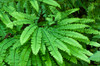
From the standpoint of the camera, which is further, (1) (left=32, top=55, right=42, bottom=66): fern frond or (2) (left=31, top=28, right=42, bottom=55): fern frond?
(1) (left=32, top=55, right=42, bottom=66): fern frond

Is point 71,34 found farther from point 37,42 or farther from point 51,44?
point 37,42

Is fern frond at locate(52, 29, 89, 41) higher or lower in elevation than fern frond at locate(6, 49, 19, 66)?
higher

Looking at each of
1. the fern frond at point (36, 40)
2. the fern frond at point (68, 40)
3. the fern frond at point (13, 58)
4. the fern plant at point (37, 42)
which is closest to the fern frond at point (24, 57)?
the fern plant at point (37, 42)

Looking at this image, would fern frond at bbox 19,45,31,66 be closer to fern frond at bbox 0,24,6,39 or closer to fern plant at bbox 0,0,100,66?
fern plant at bbox 0,0,100,66

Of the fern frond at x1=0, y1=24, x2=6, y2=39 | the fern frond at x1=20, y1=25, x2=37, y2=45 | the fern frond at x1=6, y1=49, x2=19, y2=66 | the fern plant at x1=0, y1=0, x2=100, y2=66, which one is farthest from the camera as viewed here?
the fern frond at x1=0, y1=24, x2=6, y2=39

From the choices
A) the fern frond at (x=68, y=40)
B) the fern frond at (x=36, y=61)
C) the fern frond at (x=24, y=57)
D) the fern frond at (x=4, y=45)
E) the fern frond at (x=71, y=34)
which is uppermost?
the fern frond at (x=71, y=34)

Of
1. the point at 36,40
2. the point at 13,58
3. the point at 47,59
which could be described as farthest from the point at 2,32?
the point at 47,59

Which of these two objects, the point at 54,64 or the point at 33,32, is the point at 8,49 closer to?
the point at 33,32

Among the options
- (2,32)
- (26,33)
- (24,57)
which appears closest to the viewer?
(26,33)

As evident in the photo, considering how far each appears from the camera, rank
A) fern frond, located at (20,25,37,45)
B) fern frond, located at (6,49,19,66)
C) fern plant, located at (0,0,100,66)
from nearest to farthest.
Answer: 1. fern frond, located at (20,25,37,45)
2. fern plant, located at (0,0,100,66)
3. fern frond, located at (6,49,19,66)

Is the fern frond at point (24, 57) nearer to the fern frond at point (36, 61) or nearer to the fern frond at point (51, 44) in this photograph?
the fern frond at point (36, 61)

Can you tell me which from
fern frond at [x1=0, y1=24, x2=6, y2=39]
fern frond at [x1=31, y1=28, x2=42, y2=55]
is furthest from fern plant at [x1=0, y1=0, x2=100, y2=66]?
fern frond at [x1=0, y1=24, x2=6, y2=39]

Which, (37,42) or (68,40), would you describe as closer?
(37,42)

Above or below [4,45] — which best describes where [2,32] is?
above
